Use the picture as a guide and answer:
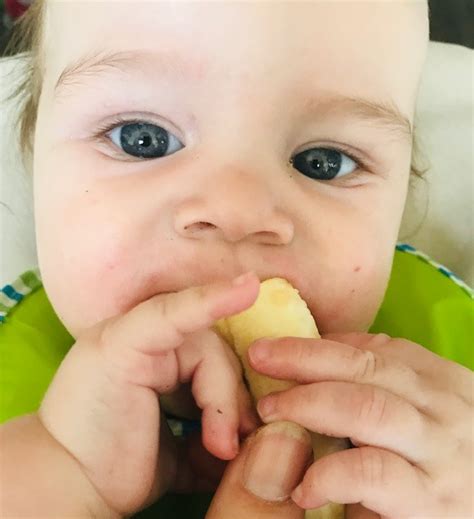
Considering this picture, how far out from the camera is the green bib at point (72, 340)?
0.81m

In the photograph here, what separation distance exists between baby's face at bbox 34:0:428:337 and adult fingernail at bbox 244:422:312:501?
154 millimetres

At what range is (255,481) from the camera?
530 mm

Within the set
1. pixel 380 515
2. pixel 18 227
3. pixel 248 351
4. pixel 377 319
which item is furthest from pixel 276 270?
pixel 18 227

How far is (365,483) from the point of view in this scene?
52 cm

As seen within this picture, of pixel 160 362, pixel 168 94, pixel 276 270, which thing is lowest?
pixel 160 362

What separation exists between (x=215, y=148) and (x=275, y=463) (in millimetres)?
280

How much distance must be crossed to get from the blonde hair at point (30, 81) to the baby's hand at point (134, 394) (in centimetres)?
38

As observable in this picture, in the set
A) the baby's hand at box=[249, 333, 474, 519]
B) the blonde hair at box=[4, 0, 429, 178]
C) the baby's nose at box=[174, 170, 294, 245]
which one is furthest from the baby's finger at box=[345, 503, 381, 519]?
the blonde hair at box=[4, 0, 429, 178]

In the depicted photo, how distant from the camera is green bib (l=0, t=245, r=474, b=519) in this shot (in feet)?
2.66

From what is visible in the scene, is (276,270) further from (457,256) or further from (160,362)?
(457,256)

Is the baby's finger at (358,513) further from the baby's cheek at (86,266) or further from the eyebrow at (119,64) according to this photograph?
the eyebrow at (119,64)

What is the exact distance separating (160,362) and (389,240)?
321 millimetres

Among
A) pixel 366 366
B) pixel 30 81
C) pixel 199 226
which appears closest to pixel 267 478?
pixel 366 366

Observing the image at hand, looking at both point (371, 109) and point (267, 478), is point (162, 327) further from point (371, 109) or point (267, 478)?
point (371, 109)
